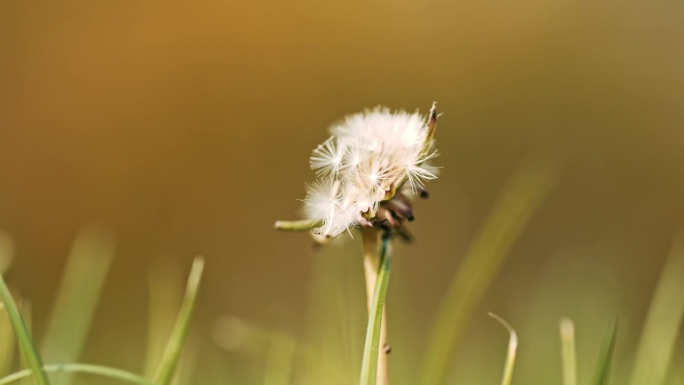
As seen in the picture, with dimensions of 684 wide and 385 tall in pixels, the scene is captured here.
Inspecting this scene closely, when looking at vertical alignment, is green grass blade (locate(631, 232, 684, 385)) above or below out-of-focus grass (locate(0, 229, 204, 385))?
above

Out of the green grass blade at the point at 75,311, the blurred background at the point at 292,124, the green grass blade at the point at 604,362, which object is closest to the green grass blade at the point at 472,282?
the green grass blade at the point at 604,362

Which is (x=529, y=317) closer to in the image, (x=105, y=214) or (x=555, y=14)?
(x=105, y=214)

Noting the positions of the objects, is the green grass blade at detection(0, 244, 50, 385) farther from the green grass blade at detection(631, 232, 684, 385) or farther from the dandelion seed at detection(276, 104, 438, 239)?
the green grass blade at detection(631, 232, 684, 385)

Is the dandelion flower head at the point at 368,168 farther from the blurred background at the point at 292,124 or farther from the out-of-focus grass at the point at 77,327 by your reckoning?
the blurred background at the point at 292,124

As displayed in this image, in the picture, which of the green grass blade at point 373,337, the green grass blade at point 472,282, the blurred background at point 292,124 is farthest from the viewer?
the blurred background at point 292,124

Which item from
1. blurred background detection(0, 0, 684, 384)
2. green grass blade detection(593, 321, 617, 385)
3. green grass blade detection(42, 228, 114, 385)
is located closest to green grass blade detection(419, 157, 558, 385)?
green grass blade detection(593, 321, 617, 385)

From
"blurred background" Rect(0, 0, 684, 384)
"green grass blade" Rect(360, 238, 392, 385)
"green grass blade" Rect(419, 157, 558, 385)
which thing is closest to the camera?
"green grass blade" Rect(360, 238, 392, 385)
